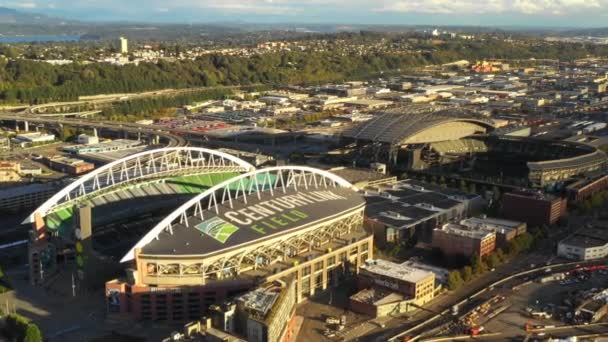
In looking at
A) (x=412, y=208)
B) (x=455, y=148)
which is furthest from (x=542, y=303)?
(x=455, y=148)

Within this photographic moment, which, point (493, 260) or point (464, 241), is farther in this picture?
point (464, 241)

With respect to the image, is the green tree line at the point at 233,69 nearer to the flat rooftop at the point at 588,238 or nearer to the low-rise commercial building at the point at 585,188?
the low-rise commercial building at the point at 585,188

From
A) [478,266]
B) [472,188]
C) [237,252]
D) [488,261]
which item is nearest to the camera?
[237,252]

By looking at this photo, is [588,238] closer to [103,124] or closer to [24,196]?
[24,196]

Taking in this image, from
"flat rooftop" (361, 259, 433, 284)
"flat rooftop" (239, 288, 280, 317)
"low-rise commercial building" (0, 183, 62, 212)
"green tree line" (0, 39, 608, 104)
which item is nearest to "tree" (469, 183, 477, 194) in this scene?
"flat rooftop" (361, 259, 433, 284)

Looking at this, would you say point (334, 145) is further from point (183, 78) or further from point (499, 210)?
point (183, 78)

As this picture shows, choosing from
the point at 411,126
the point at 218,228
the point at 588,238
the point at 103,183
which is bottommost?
the point at 588,238

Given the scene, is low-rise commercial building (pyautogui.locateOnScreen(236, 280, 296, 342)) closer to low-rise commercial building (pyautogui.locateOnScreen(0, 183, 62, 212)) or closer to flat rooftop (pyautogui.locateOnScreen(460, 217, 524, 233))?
flat rooftop (pyautogui.locateOnScreen(460, 217, 524, 233))

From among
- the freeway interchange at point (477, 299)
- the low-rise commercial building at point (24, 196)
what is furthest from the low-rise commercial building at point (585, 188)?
the low-rise commercial building at point (24, 196)
